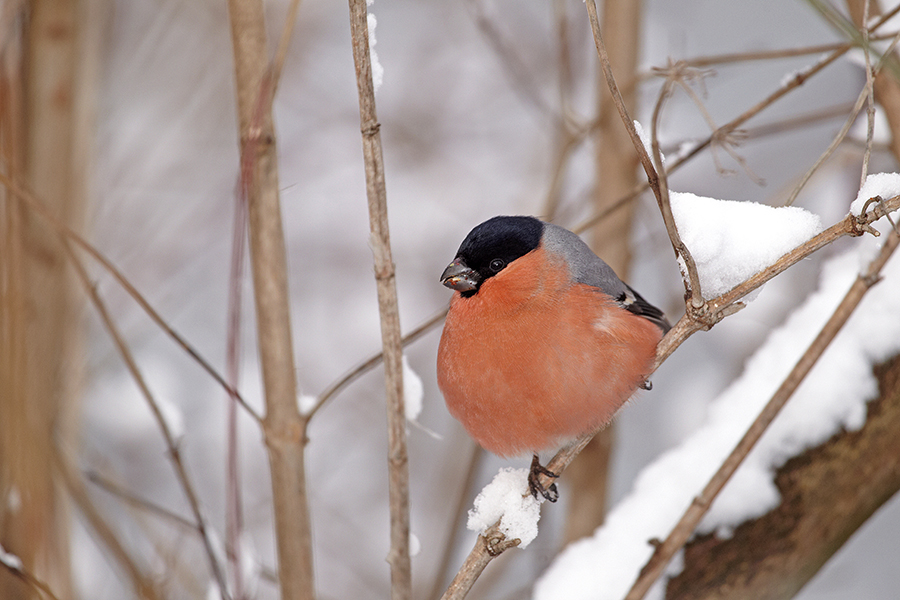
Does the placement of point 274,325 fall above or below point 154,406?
above

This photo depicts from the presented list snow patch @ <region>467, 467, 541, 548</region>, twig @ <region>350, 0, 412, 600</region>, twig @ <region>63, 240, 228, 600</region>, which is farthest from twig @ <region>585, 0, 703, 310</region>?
twig @ <region>63, 240, 228, 600</region>

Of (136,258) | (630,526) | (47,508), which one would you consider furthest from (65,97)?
(630,526)

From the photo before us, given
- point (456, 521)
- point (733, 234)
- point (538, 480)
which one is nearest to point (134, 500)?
point (538, 480)

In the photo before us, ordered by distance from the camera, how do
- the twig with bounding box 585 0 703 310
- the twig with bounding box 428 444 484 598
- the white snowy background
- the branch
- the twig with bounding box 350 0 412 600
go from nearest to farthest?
1. the twig with bounding box 585 0 703 310
2. the twig with bounding box 350 0 412 600
3. the branch
4. the twig with bounding box 428 444 484 598
5. the white snowy background

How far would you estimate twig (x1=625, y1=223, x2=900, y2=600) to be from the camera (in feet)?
5.17

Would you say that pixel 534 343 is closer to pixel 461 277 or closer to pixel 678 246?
pixel 461 277

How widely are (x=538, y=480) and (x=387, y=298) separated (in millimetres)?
572

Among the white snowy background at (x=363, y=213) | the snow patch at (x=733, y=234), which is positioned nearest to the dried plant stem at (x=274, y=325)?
the snow patch at (x=733, y=234)

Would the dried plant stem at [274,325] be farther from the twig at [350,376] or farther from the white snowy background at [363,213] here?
the white snowy background at [363,213]

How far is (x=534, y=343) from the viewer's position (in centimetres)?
172

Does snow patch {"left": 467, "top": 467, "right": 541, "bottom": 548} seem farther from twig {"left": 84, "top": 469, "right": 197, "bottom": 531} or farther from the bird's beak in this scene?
twig {"left": 84, "top": 469, "right": 197, "bottom": 531}

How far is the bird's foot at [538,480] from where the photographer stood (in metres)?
1.58

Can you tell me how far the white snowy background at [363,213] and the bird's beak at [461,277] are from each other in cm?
136

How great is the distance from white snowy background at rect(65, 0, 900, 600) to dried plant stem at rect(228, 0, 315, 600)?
1.70 metres
